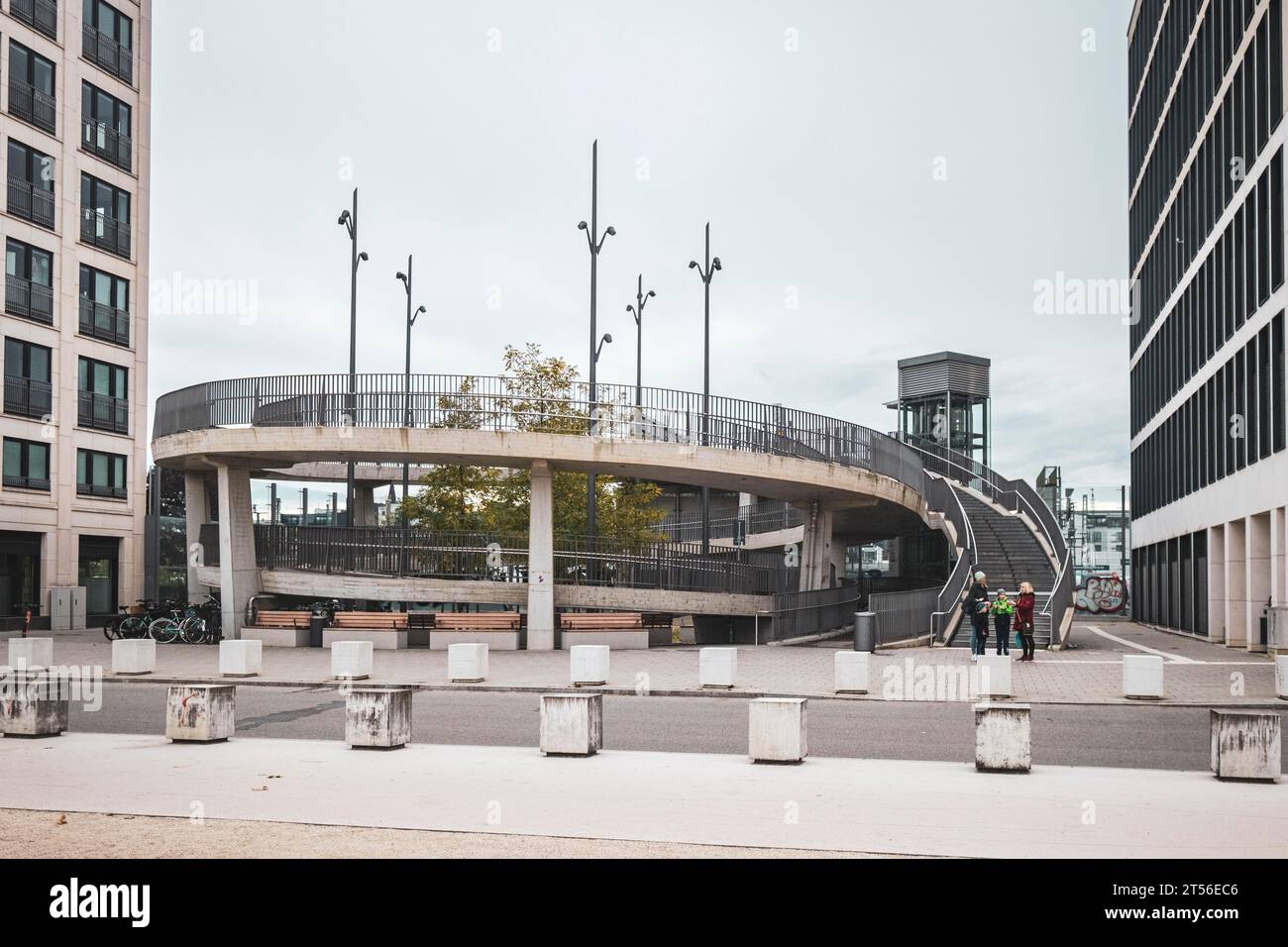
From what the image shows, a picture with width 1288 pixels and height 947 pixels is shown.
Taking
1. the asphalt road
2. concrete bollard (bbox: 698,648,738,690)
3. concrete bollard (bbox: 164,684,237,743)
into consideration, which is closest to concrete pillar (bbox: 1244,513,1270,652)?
the asphalt road

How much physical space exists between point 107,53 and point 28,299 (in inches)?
408

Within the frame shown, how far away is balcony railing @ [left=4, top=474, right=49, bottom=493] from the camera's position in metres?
39.3

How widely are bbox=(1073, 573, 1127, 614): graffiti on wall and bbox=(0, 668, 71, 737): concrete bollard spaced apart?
2067 inches

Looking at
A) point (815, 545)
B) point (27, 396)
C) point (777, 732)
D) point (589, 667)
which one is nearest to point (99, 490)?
point (27, 396)

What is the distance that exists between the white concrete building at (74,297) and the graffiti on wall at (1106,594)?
4266 centimetres

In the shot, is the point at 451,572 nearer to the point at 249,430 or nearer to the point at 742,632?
the point at 249,430

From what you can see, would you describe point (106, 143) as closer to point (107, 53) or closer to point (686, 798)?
point (107, 53)

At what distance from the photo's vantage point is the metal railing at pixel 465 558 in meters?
29.8

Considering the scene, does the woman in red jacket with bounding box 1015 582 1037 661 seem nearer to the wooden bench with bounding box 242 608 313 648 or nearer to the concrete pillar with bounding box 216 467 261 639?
the wooden bench with bounding box 242 608 313 648

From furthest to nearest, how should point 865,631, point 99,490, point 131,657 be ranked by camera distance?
point 99,490 → point 865,631 → point 131,657

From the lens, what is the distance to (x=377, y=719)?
1183 cm

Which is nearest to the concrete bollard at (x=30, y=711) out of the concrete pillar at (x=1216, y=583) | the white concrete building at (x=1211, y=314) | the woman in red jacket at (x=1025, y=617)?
the woman in red jacket at (x=1025, y=617)
